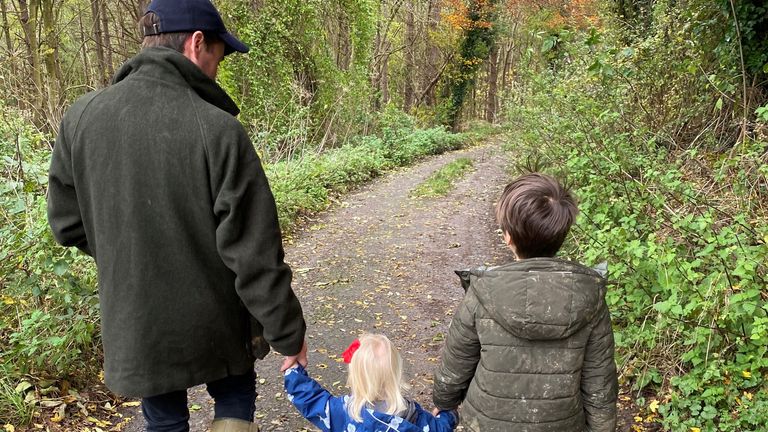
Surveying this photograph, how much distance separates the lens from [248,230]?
6.30 feet

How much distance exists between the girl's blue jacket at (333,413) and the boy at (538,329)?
0.31 meters

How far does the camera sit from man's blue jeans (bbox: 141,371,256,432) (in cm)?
217

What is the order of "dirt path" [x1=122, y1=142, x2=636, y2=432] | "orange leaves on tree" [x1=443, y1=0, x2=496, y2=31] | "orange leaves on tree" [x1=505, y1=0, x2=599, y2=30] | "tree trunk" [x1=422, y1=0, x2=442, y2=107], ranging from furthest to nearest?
"tree trunk" [x1=422, y1=0, x2=442, y2=107], "orange leaves on tree" [x1=443, y1=0, x2=496, y2=31], "orange leaves on tree" [x1=505, y1=0, x2=599, y2=30], "dirt path" [x1=122, y1=142, x2=636, y2=432]

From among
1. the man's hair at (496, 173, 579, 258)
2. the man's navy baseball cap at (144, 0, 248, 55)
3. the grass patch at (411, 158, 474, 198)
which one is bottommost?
the grass patch at (411, 158, 474, 198)

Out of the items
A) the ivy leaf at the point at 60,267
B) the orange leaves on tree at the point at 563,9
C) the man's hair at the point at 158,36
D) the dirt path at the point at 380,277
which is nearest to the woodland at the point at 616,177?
the ivy leaf at the point at 60,267

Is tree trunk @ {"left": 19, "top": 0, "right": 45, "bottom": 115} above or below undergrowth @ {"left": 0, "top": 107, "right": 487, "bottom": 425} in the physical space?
above

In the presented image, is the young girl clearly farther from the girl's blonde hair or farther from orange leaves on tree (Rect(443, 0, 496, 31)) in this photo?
orange leaves on tree (Rect(443, 0, 496, 31))

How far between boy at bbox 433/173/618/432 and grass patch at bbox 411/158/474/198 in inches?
353

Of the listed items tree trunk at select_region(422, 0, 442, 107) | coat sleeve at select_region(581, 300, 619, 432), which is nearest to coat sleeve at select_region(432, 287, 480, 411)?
coat sleeve at select_region(581, 300, 619, 432)

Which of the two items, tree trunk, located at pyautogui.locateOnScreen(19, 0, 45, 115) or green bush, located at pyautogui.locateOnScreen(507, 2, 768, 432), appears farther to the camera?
tree trunk, located at pyautogui.locateOnScreen(19, 0, 45, 115)

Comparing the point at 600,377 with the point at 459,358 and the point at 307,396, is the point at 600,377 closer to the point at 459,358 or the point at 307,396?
the point at 459,358

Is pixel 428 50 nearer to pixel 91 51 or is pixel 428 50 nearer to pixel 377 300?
pixel 91 51

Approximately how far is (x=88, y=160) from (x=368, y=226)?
6.91 meters

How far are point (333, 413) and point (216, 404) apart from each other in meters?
0.52
